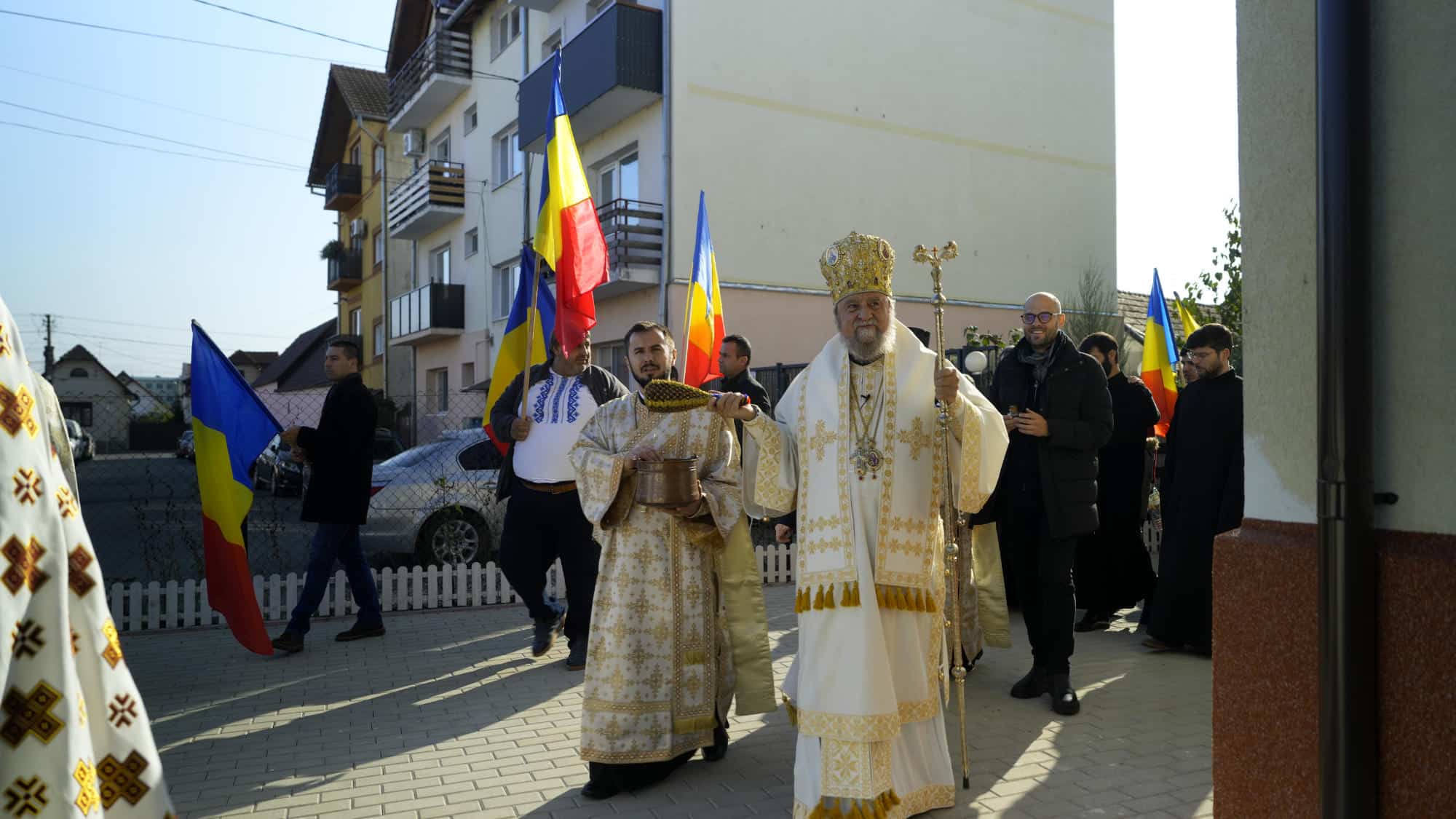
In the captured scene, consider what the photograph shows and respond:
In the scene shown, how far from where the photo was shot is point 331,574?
799 centimetres

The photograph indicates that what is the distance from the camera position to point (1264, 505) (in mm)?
2838

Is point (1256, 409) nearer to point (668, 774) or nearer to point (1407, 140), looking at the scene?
point (1407, 140)

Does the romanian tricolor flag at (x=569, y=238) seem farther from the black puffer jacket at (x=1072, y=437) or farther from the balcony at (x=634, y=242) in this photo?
the balcony at (x=634, y=242)

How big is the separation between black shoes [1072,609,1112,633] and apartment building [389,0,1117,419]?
10614 millimetres

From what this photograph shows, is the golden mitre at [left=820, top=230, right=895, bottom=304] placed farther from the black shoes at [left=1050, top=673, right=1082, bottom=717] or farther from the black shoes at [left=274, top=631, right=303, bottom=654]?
the black shoes at [left=274, top=631, right=303, bottom=654]

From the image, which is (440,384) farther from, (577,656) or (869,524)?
(869,524)

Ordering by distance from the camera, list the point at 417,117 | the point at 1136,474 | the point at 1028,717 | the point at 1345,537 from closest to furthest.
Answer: the point at 1345,537
the point at 1028,717
the point at 1136,474
the point at 417,117

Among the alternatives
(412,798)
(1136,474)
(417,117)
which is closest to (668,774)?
(412,798)

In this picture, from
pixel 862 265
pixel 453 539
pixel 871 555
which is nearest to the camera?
pixel 871 555

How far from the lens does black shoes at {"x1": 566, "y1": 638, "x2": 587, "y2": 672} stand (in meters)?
6.96

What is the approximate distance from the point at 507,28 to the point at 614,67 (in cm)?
872

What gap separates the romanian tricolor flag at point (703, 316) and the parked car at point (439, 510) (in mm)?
3322

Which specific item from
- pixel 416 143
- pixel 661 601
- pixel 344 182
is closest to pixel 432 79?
pixel 416 143

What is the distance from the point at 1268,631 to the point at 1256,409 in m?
0.58
